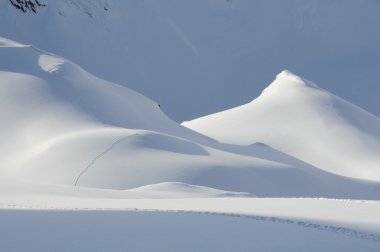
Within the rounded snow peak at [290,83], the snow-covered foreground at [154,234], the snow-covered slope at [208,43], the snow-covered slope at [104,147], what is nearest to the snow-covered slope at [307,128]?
the rounded snow peak at [290,83]

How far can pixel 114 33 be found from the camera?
256 ft

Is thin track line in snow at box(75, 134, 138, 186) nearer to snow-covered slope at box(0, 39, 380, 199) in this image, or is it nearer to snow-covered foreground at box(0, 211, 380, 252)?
snow-covered slope at box(0, 39, 380, 199)

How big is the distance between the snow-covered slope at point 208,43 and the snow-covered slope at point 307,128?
23.2 metres

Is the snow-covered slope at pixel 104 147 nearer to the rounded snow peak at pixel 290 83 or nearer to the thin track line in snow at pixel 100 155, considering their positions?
the thin track line in snow at pixel 100 155

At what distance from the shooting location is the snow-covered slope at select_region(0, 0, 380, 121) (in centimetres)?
7325

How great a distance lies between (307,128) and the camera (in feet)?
141

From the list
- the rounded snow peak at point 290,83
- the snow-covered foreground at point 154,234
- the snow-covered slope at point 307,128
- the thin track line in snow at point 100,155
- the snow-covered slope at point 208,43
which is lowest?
the snow-covered foreground at point 154,234

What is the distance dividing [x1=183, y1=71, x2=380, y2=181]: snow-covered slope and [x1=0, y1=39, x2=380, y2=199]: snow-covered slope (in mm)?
3905

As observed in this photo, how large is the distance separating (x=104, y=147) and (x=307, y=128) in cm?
1691

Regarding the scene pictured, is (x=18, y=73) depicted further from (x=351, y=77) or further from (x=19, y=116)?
(x=351, y=77)

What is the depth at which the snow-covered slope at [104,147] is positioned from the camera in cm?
2717

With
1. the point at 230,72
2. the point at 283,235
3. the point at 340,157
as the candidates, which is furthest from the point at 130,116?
the point at 230,72

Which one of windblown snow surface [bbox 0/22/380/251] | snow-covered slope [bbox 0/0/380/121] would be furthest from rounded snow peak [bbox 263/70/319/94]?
snow-covered slope [bbox 0/0/380/121]

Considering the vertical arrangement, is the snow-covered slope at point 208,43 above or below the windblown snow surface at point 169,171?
above
